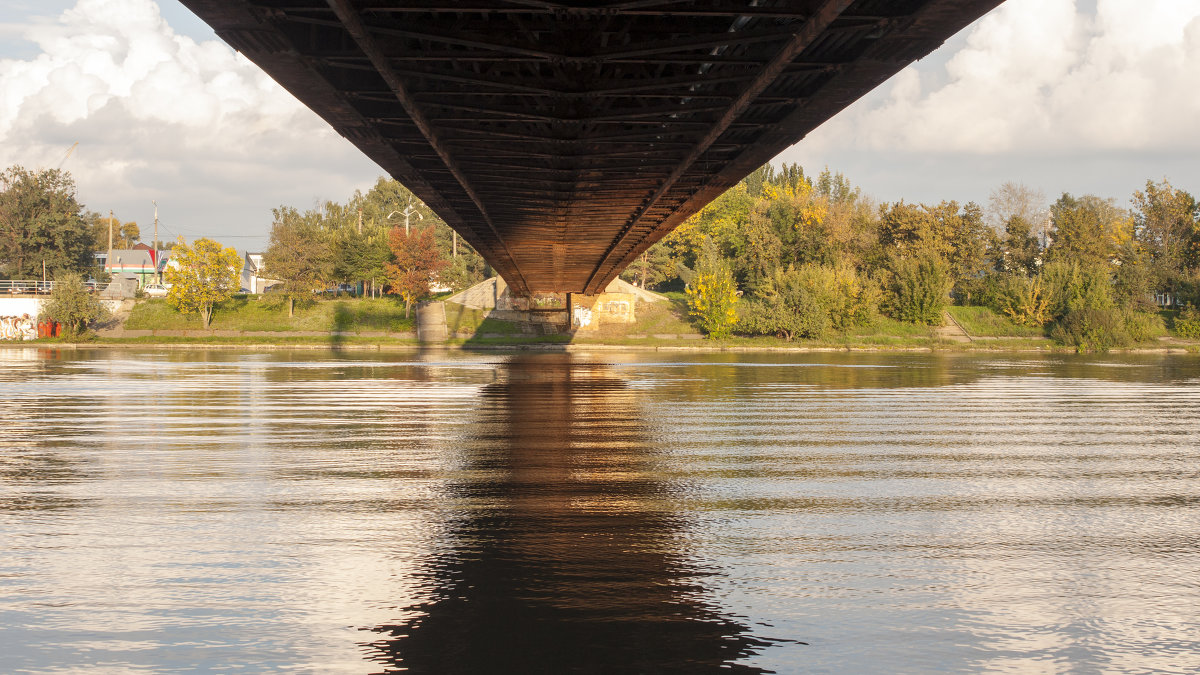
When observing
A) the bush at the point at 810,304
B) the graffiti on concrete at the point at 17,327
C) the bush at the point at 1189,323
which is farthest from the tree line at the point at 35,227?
the bush at the point at 1189,323

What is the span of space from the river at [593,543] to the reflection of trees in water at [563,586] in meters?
0.03

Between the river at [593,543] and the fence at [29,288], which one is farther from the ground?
the fence at [29,288]

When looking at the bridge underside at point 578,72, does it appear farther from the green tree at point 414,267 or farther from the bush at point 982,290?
the bush at point 982,290

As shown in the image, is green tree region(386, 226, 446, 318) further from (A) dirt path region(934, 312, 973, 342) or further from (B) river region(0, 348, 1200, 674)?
(B) river region(0, 348, 1200, 674)

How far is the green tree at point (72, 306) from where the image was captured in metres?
58.8

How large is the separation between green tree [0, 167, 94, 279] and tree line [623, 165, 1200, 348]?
52.2 m

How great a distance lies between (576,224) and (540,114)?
15.4m

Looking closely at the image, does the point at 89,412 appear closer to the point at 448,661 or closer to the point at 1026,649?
the point at 448,661

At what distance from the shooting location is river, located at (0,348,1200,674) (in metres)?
6.05

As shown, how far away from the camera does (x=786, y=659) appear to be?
5.88m

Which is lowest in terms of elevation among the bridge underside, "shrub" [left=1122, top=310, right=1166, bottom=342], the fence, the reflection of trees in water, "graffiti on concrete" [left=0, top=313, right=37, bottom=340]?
the reflection of trees in water

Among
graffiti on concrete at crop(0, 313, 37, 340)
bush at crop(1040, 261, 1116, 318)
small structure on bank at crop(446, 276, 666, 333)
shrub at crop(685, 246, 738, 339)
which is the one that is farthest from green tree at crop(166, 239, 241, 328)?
bush at crop(1040, 261, 1116, 318)

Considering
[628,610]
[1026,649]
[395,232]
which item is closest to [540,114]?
[628,610]

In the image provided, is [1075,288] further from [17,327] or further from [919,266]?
[17,327]
